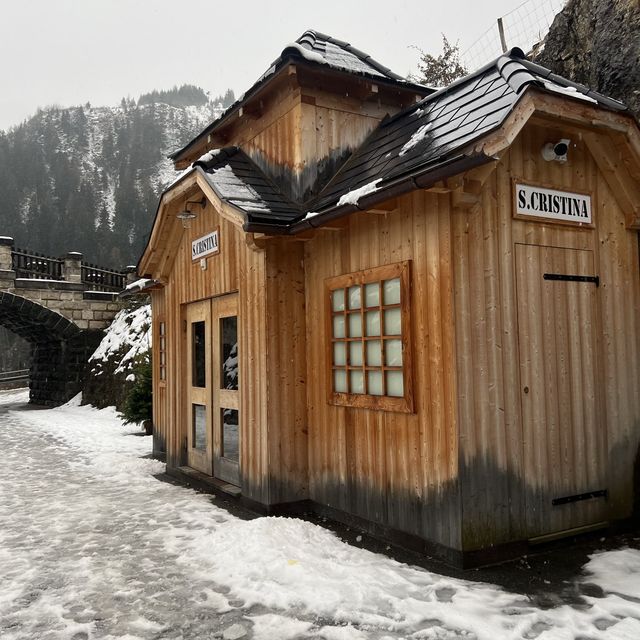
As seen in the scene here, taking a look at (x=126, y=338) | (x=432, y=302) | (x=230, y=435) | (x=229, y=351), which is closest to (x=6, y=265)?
(x=126, y=338)

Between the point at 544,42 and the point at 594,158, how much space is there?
27.6 ft

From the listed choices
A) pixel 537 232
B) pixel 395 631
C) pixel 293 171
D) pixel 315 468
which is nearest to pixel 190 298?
pixel 293 171

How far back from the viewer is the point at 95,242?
63.4 meters

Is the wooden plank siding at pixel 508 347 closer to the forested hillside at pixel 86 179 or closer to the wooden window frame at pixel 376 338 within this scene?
the wooden window frame at pixel 376 338

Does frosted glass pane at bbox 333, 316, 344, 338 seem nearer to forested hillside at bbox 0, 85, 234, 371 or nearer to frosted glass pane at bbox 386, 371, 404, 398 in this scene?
frosted glass pane at bbox 386, 371, 404, 398

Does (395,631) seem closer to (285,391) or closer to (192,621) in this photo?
(192,621)

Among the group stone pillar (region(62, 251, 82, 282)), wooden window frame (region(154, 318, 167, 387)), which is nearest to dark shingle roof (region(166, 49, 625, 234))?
wooden window frame (region(154, 318, 167, 387))

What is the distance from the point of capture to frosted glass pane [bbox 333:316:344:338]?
20.0 feet

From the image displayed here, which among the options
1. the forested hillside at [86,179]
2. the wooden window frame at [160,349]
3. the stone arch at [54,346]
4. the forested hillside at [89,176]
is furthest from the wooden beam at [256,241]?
the forested hillside at [89,176]

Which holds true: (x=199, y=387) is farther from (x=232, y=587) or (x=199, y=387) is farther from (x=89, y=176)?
(x=89, y=176)

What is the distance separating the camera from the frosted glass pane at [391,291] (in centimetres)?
537

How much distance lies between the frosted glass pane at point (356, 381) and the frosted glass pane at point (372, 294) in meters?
0.67

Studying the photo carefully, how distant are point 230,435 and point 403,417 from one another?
9.62ft

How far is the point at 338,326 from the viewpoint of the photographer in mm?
6164
